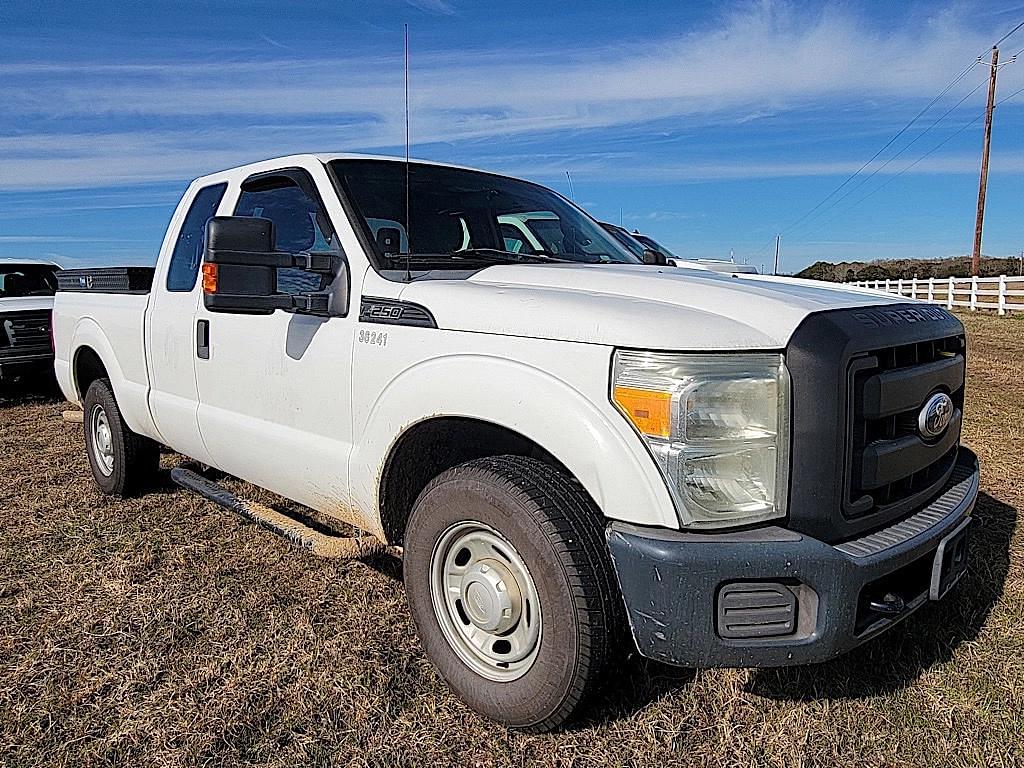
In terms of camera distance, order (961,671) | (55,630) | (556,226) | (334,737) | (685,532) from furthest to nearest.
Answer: (556,226) → (55,630) → (961,671) → (334,737) → (685,532)

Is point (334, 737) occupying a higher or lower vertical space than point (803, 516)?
lower

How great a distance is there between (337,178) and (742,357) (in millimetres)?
2020

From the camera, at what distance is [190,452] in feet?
14.3

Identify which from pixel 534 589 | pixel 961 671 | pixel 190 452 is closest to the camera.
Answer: pixel 534 589

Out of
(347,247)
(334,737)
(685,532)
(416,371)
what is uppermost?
(347,247)

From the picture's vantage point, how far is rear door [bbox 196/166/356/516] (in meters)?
3.23

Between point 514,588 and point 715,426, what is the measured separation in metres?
0.84

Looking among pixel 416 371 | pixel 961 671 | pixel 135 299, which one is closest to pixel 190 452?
pixel 135 299

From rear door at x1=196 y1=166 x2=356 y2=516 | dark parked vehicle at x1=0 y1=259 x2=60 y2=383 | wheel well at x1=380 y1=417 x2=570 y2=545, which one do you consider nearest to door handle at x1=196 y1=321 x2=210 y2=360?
rear door at x1=196 y1=166 x2=356 y2=516

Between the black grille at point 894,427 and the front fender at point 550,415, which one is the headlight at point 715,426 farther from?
the black grille at point 894,427

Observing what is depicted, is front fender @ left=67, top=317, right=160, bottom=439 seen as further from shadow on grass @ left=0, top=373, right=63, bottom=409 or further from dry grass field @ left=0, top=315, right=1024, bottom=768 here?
shadow on grass @ left=0, top=373, right=63, bottom=409

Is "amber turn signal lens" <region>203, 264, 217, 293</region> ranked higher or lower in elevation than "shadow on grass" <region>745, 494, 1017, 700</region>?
higher

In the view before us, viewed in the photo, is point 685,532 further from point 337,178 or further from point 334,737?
point 337,178

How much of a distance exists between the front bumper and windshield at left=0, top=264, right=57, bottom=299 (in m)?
9.72
